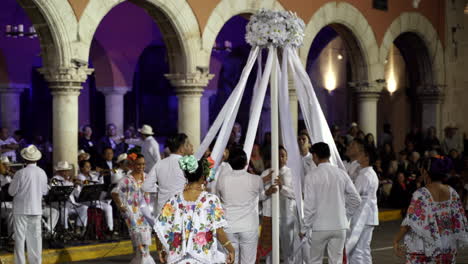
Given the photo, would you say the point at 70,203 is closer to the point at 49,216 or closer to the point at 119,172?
the point at 49,216

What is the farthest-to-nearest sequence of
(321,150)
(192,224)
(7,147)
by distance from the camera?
1. (7,147)
2. (321,150)
3. (192,224)

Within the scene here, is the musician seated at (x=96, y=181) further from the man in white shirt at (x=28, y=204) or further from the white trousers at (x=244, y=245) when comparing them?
the white trousers at (x=244, y=245)

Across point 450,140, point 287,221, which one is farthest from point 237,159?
point 450,140

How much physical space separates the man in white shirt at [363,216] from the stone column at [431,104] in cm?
1204

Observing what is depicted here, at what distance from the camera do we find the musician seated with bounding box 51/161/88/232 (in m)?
12.5

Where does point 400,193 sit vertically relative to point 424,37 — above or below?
below

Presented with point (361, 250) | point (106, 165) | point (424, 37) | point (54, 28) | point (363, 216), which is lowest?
point (361, 250)

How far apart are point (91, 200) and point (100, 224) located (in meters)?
0.56

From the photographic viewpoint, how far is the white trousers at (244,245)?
8.35 meters

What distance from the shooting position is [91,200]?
40.0 ft

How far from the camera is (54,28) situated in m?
13.1

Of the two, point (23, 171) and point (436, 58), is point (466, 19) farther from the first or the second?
point (23, 171)

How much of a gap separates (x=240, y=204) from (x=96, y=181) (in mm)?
5011

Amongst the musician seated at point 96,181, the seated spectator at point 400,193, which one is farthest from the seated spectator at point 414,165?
the musician seated at point 96,181
